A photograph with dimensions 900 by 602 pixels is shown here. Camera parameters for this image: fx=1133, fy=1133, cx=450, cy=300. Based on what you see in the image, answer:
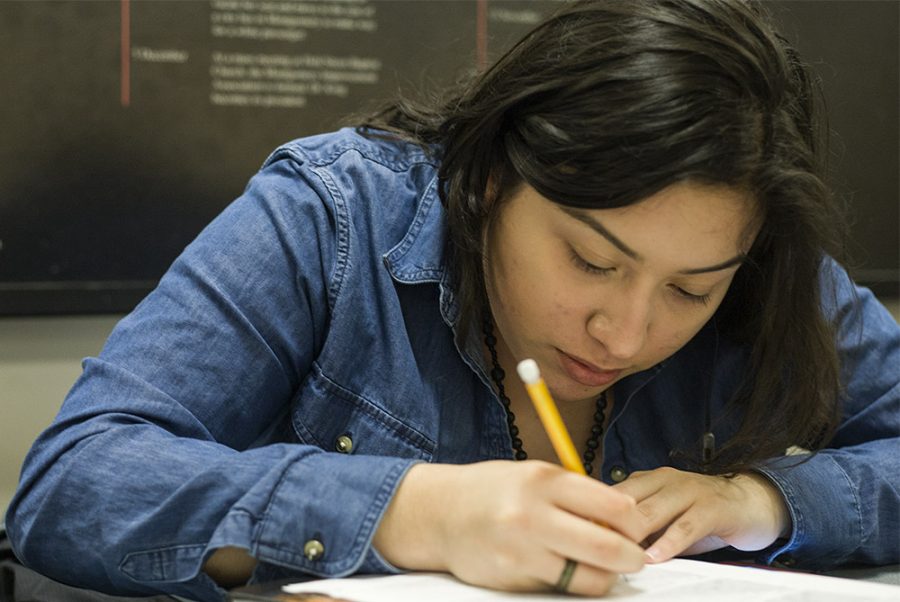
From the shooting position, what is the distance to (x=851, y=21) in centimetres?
245

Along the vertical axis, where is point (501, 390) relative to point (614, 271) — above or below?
below

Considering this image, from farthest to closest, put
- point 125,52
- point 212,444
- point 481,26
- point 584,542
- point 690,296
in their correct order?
point 481,26 → point 125,52 → point 690,296 → point 212,444 → point 584,542

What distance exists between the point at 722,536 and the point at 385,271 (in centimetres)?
46

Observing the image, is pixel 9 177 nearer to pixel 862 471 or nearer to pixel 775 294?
pixel 775 294

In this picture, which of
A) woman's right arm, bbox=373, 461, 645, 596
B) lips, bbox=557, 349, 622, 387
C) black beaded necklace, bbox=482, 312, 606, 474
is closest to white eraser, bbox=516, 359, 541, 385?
woman's right arm, bbox=373, 461, 645, 596

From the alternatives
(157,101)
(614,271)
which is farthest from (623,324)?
(157,101)

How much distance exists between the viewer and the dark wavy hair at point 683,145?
42.1 inches

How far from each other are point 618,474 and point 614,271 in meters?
0.34

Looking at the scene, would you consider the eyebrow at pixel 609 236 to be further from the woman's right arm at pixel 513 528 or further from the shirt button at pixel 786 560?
the shirt button at pixel 786 560

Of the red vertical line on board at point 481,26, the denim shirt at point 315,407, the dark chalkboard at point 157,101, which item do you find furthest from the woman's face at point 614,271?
the red vertical line on board at point 481,26

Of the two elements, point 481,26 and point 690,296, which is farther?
point 481,26

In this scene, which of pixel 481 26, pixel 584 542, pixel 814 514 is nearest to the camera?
pixel 584 542

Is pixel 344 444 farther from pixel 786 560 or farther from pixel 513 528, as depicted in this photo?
pixel 786 560

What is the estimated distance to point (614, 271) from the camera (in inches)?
43.9
